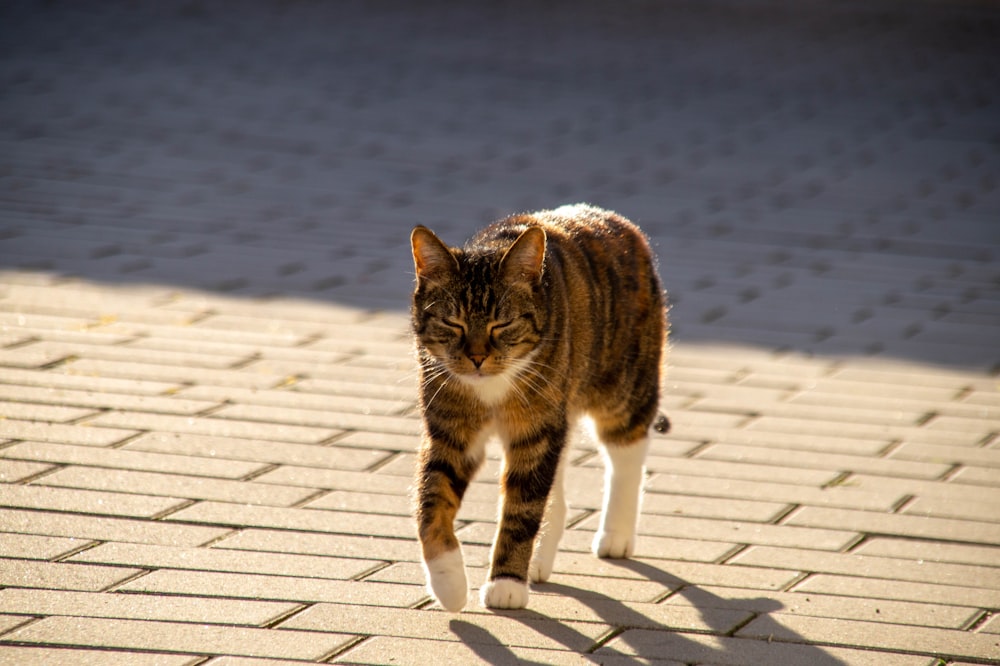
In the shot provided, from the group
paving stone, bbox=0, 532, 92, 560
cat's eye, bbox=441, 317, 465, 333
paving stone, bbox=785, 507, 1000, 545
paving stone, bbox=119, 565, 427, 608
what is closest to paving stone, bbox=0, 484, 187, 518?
paving stone, bbox=0, 532, 92, 560

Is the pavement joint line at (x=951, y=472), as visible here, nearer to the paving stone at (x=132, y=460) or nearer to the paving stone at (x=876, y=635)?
the paving stone at (x=876, y=635)

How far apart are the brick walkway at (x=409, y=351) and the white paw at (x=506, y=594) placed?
4cm

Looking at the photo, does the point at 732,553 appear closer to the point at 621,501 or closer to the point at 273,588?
the point at 621,501

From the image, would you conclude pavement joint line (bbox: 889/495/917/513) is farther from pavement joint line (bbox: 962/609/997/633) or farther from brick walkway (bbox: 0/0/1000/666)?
pavement joint line (bbox: 962/609/997/633)

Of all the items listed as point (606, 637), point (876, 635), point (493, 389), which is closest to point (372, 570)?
point (493, 389)

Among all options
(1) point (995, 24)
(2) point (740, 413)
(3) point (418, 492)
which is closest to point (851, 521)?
(2) point (740, 413)

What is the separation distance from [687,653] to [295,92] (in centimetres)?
831

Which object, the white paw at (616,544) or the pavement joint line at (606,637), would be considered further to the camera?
the white paw at (616,544)

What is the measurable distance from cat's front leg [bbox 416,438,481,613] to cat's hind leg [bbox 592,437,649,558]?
47 cm

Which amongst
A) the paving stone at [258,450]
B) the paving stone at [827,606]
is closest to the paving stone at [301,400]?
the paving stone at [258,450]

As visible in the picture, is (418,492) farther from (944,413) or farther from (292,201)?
(292,201)

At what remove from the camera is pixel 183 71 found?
37.3 feet

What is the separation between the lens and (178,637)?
10.5 ft

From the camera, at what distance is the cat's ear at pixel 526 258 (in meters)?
3.66
